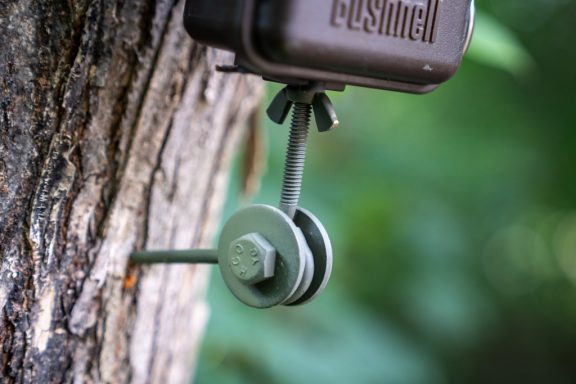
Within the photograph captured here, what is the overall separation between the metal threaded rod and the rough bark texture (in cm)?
25

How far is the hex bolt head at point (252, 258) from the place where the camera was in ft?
2.35

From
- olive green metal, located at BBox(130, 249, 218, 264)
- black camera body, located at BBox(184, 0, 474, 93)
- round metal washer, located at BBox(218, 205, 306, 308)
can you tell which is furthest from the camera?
olive green metal, located at BBox(130, 249, 218, 264)

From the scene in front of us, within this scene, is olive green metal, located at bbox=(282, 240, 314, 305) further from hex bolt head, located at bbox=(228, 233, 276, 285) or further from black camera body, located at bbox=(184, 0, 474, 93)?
black camera body, located at bbox=(184, 0, 474, 93)

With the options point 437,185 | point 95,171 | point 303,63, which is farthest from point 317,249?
point 437,185

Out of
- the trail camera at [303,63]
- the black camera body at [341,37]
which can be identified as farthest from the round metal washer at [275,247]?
the black camera body at [341,37]

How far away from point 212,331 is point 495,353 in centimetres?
219

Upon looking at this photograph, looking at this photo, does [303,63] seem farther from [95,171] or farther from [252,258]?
[95,171]

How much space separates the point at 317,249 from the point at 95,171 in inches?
12.8

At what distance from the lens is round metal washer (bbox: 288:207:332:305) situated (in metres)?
0.73

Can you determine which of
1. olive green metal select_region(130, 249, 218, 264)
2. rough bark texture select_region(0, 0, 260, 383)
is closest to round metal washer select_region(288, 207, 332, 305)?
olive green metal select_region(130, 249, 218, 264)

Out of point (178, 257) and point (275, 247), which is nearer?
point (275, 247)

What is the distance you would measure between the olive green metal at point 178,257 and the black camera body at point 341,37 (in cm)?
27

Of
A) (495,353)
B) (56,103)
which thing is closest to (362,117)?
(495,353)

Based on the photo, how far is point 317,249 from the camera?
0.73 m
